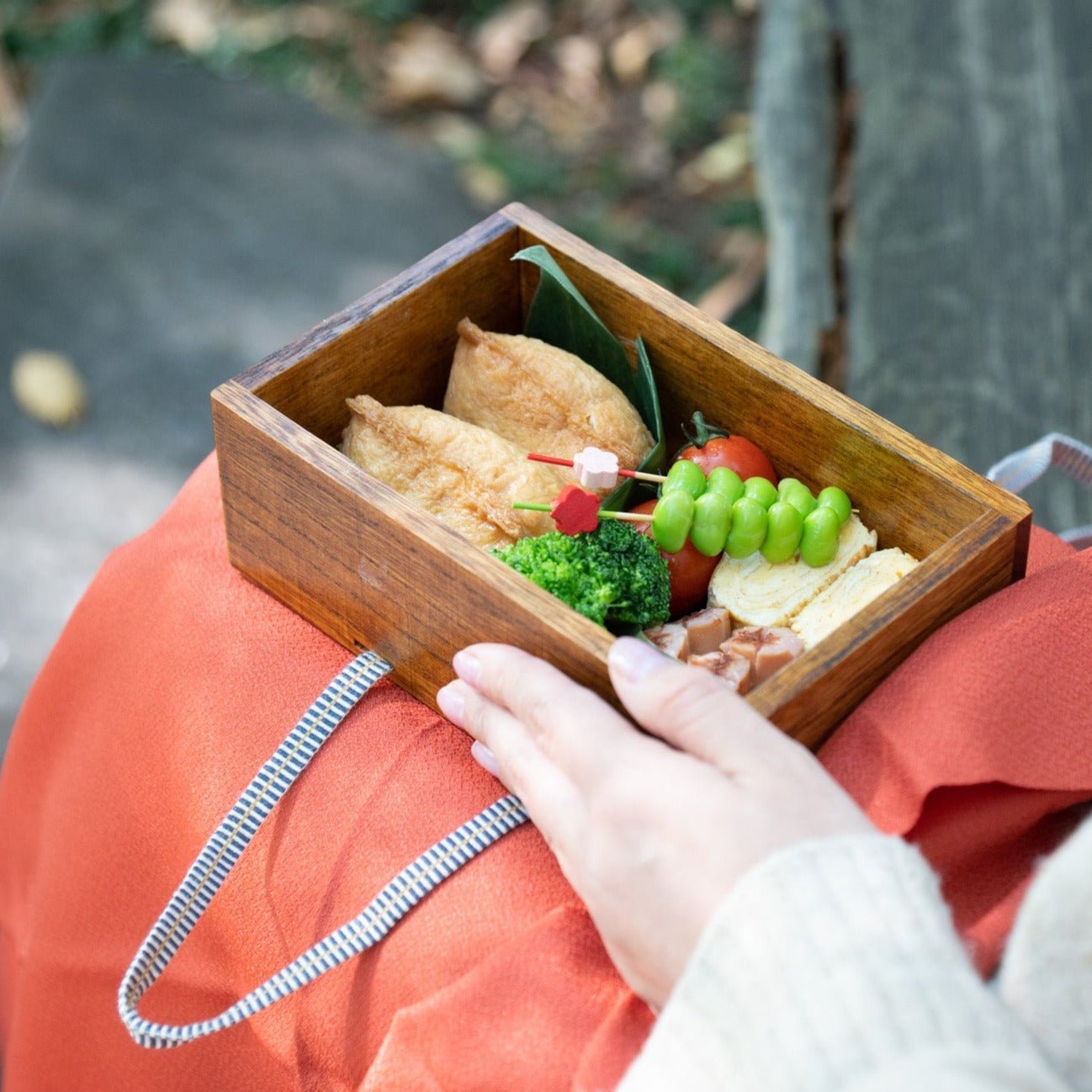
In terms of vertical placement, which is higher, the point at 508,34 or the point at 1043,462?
the point at 1043,462

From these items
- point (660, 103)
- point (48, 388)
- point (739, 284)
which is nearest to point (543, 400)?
point (739, 284)

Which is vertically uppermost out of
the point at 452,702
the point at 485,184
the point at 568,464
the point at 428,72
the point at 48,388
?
the point at 568,464

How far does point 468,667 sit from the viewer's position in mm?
921

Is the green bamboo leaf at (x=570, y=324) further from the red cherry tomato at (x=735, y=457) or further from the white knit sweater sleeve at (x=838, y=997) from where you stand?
the white knit sweater sleeve at (x=838, y=997)

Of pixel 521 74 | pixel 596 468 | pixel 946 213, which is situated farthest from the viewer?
pixel 521 74

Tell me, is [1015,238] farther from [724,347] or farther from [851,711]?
[851,711]

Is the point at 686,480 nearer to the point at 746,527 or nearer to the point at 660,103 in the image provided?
the point at 746,527

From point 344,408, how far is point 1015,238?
3.83 feet

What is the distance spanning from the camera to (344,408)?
1.12 m

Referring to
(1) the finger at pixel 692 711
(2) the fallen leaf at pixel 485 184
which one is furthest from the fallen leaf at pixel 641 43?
(1) the finger at pixel 692 711

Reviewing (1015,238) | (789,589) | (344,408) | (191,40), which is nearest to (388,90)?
(191,40)

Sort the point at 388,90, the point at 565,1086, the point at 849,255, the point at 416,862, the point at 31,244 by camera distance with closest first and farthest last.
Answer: the point at 565,1086 < the point at 416,862 < the point at 849,255 < the point at 31,244 < the point at 388,90

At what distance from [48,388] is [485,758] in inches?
78.1

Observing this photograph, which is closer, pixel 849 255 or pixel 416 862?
pixel 416 862
